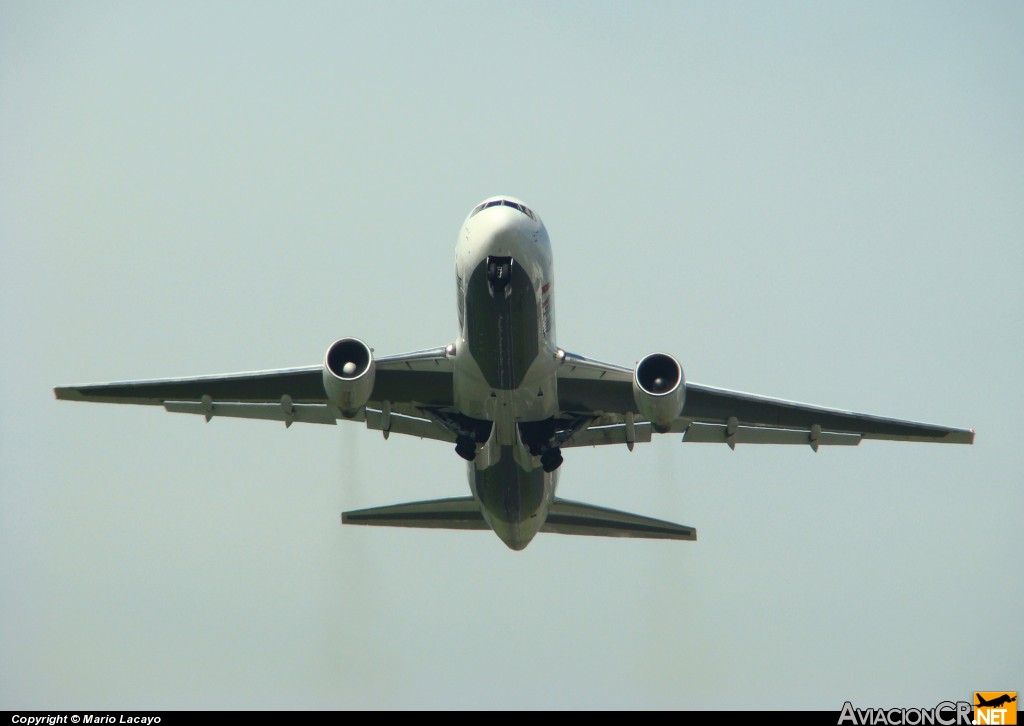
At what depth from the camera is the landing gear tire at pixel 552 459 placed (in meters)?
28.7

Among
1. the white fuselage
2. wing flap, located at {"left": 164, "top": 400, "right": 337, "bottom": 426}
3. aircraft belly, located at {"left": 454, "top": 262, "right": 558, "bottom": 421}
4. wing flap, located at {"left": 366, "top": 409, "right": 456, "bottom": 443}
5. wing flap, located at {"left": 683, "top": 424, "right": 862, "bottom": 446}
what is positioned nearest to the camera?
the white fuselage

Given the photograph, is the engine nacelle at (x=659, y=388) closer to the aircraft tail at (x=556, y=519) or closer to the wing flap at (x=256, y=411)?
the aircraft tail at (x=556, y=519)

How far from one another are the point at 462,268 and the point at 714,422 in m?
7.72

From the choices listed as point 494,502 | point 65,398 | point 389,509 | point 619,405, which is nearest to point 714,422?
point 619,405

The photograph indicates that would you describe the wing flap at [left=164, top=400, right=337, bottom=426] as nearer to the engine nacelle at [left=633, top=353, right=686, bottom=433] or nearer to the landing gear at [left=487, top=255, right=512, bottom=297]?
the landing gear at [left=487, top=255, right=512, bottom=297]

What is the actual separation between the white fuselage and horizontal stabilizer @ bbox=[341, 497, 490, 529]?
1.23 meters

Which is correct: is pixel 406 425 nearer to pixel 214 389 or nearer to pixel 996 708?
pixel 214 389


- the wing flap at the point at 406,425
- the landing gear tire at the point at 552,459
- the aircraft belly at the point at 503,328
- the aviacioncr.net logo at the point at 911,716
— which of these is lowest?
the aviacioncr.net logo at the point at 911,716

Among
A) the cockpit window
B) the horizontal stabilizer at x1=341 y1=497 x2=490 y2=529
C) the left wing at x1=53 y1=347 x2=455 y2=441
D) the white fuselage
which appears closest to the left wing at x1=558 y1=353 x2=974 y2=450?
the white fuselage

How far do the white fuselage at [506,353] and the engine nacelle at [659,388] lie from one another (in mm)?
2064

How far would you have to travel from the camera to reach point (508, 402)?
27.8 meters

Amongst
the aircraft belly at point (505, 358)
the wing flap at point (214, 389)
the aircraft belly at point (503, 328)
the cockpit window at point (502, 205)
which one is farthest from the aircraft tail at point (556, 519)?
the cockpit window at point (502, 205)

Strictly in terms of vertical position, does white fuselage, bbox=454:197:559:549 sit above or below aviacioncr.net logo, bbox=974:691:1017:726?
above

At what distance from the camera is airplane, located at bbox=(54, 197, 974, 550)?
25688 mm
